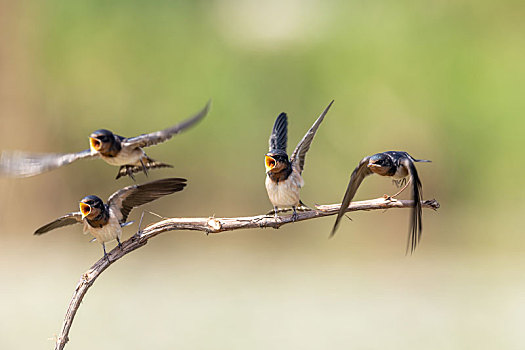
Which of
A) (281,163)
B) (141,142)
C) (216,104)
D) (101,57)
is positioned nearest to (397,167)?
(281,163)

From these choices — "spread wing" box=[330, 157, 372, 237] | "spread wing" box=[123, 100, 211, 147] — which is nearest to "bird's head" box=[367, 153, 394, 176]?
"spread wing" box=[330, 157, 372, 237]

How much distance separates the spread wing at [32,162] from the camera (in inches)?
86.9

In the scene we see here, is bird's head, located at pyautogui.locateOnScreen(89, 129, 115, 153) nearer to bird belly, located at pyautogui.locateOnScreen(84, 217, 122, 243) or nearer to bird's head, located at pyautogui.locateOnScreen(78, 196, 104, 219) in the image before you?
bird's head, located at pyautogui.locateOnScreen(78, 196, 104, 219)

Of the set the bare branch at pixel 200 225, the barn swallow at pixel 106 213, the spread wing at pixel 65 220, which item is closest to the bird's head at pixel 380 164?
the bare branch at pixel 200 225

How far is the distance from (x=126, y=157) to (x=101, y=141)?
0.11 meters

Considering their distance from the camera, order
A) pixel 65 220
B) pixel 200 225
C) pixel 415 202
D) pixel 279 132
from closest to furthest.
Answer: pixel 415 202 → pixel 200 225 → pixel 65 220 → pixel 279 132

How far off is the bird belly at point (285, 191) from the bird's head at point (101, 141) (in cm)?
60

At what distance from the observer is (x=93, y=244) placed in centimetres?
1033

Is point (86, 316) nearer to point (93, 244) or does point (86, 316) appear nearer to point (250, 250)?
point (93, 244)

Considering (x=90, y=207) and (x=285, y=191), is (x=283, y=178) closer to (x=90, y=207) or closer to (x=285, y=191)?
(x=285, y=191)

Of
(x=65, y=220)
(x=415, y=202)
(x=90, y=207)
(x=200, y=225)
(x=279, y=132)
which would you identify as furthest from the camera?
(x=279, y=132)

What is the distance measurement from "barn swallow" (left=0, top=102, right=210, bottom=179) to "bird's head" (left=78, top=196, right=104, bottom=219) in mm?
171

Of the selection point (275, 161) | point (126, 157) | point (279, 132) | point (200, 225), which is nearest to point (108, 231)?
point (126, 157)

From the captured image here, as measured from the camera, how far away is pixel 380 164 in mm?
2252
